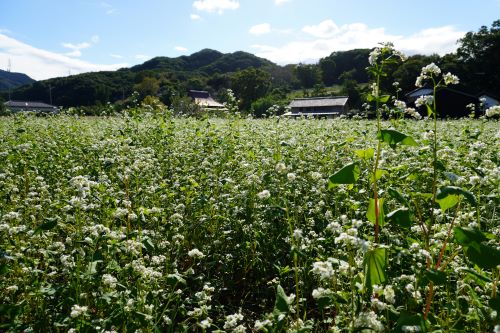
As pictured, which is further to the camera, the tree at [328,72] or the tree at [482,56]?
the tree at [328,72]

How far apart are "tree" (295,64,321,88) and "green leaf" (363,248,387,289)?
389 ft

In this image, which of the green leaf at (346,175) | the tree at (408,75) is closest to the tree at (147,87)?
the tree at (408,75)

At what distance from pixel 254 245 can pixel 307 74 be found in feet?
391

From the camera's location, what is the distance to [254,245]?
3881 mm

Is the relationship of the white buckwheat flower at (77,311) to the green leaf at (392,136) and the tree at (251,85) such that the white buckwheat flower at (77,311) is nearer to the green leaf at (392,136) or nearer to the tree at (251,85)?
the green leaf at (392,136)

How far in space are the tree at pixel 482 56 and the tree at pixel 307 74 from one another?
62.9m

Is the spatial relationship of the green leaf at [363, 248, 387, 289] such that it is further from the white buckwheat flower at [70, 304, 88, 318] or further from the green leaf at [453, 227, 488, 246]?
the white buckwheat flower at [70, 304, 88, 318]

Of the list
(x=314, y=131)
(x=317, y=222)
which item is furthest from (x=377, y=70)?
(x=314, y=131)

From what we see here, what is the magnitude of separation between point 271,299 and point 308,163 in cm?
278

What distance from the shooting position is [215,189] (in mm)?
4785

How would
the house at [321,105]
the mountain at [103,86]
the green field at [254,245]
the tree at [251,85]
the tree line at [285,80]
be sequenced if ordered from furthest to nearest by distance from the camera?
the mountain at [103,86] → the tree at [251,85] → the house at [321,105] → the tree line at [285,80] → the green field at [254,245]

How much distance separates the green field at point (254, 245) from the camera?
6.94ft

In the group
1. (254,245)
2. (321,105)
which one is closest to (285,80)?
(321,105)

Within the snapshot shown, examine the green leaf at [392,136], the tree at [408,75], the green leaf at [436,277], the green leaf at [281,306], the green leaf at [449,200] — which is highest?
the tree at [408,75]
